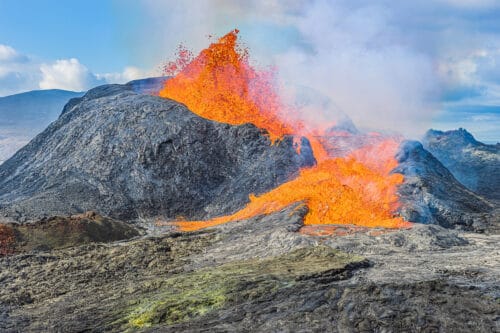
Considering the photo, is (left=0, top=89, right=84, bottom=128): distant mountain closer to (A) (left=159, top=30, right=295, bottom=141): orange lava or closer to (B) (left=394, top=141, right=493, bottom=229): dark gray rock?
(A) (left=159, top=30, right=295, bottom=141): orange lava

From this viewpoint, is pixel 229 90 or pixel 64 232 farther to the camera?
pixel 229 90

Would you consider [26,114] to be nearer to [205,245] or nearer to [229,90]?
[229,90]

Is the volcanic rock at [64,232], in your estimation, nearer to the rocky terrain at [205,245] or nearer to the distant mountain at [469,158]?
the rocky terrain at [205,245]

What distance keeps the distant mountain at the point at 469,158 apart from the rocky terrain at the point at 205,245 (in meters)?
23.6

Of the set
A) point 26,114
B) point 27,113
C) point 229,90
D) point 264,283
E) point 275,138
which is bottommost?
point 264,283

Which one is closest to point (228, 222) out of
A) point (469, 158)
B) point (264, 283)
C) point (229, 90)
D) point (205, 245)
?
point (205, 245)

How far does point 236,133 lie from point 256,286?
2666cm

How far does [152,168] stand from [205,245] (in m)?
16.1

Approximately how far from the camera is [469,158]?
7581cm

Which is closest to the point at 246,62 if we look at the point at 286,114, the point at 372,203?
the point at 286,114

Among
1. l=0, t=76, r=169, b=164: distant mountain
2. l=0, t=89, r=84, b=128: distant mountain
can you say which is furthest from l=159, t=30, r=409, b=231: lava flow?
l=0, t=89, r=84, b=128: distant mountain

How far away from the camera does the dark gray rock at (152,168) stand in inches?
1444

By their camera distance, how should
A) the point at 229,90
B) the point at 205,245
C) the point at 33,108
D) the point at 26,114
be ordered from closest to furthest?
the point at 205,245 < the point at 229,90 < the point at 26,114 < the point at 33,108

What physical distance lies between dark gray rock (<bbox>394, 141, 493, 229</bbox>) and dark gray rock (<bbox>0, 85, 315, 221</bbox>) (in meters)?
7.82
